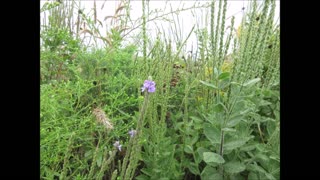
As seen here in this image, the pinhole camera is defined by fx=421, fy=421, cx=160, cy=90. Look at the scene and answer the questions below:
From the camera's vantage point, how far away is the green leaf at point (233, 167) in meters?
1.62

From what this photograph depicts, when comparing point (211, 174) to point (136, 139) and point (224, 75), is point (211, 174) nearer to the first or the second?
point (224, 75)

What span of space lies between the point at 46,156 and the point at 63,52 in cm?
93

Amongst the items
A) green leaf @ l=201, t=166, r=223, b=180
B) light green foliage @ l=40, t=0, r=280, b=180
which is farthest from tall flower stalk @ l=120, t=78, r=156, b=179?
green leaf @ l=201, t=166, r=223, b=180

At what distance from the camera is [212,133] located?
162 cm

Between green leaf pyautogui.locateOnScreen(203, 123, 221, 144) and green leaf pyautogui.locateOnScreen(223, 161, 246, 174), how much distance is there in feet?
0.39

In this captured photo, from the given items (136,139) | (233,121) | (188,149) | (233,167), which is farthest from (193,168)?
(136,139)

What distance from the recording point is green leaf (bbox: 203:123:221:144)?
5.29 feet

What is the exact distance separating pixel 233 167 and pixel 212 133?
16 cm

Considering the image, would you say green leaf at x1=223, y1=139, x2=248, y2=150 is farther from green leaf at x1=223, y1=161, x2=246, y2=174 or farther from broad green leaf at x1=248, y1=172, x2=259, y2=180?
broad green leaf at x1=248, y1=172, x2=259, y2=180

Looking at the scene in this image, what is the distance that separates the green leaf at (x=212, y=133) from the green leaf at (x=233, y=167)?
118 millimetres
